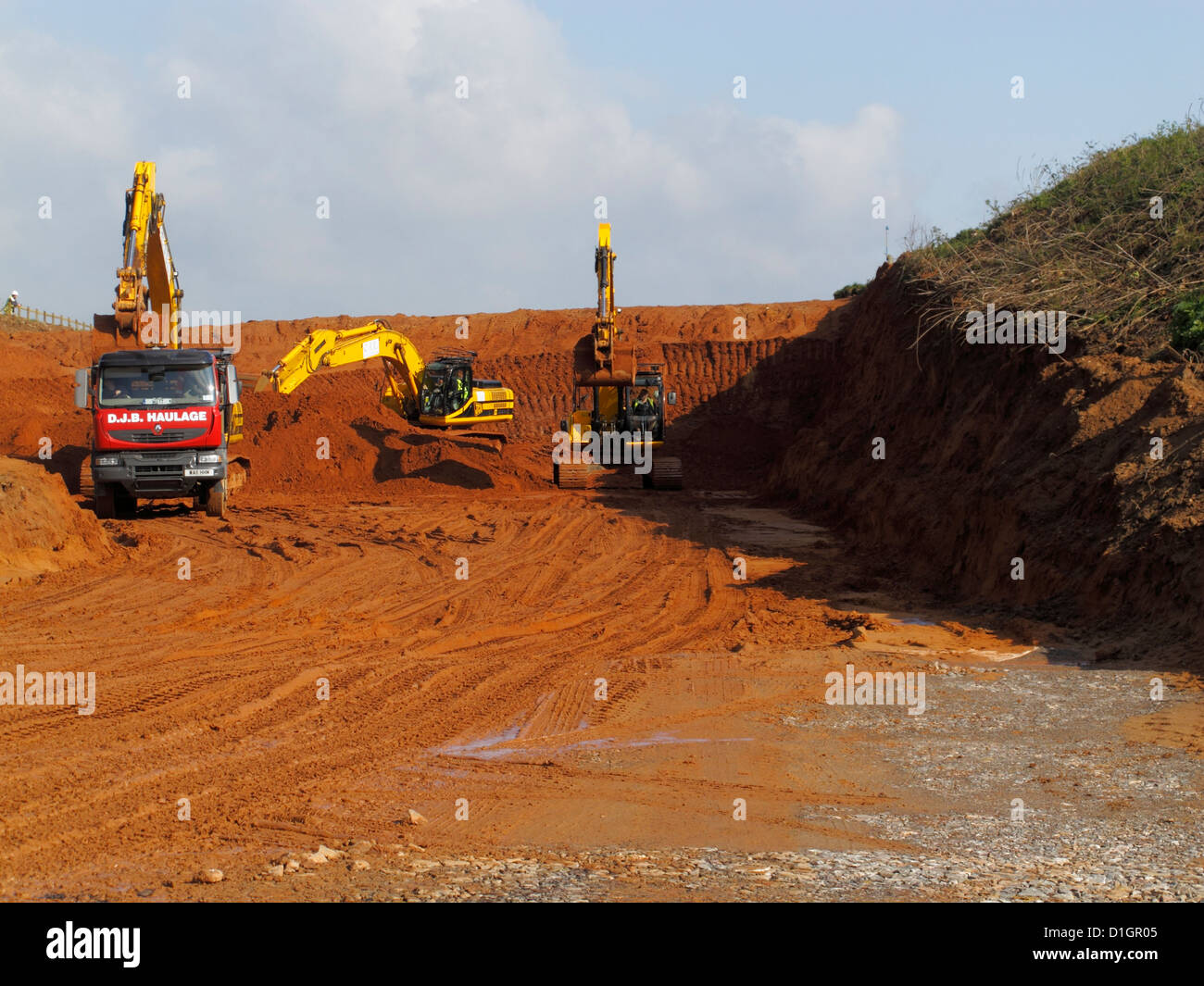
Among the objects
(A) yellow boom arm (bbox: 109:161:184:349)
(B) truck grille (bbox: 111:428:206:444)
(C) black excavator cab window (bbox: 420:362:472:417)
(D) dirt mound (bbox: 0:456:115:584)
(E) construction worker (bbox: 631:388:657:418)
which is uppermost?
(A) yellow boom arm (bbox: 109:161:184:349)

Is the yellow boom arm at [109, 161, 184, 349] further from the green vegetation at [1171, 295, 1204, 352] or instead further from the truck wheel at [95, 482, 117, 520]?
the green vegetation at [1171, 295, 1204, 352]

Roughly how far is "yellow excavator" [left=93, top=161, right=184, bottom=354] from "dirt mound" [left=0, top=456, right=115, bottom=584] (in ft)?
14.5

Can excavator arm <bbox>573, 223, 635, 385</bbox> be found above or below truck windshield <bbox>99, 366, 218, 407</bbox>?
above

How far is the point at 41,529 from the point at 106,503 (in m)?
4.33

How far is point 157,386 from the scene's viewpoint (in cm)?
1867

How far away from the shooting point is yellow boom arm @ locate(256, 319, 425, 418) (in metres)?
24.8

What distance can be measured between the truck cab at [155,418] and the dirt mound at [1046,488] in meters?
11.4

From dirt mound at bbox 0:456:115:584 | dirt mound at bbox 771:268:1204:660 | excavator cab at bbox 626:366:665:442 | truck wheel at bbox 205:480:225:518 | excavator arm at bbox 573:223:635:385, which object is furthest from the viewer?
excavator cab at bbox 626:366:665:442

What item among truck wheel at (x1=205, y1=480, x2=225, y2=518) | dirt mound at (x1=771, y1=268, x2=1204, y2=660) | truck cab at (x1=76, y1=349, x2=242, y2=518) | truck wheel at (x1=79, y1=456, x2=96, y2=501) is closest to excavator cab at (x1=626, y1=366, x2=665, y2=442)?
dirt mound at (x1=771, y1=268, x2=1204, y2=660)

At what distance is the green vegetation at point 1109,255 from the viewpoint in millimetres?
15102

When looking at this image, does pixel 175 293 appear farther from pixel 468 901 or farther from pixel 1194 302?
pixel 468 901

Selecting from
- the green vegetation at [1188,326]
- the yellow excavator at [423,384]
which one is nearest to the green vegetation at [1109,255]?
the green vegetation at [1188,326]

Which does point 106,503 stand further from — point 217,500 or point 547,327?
point 547,327
